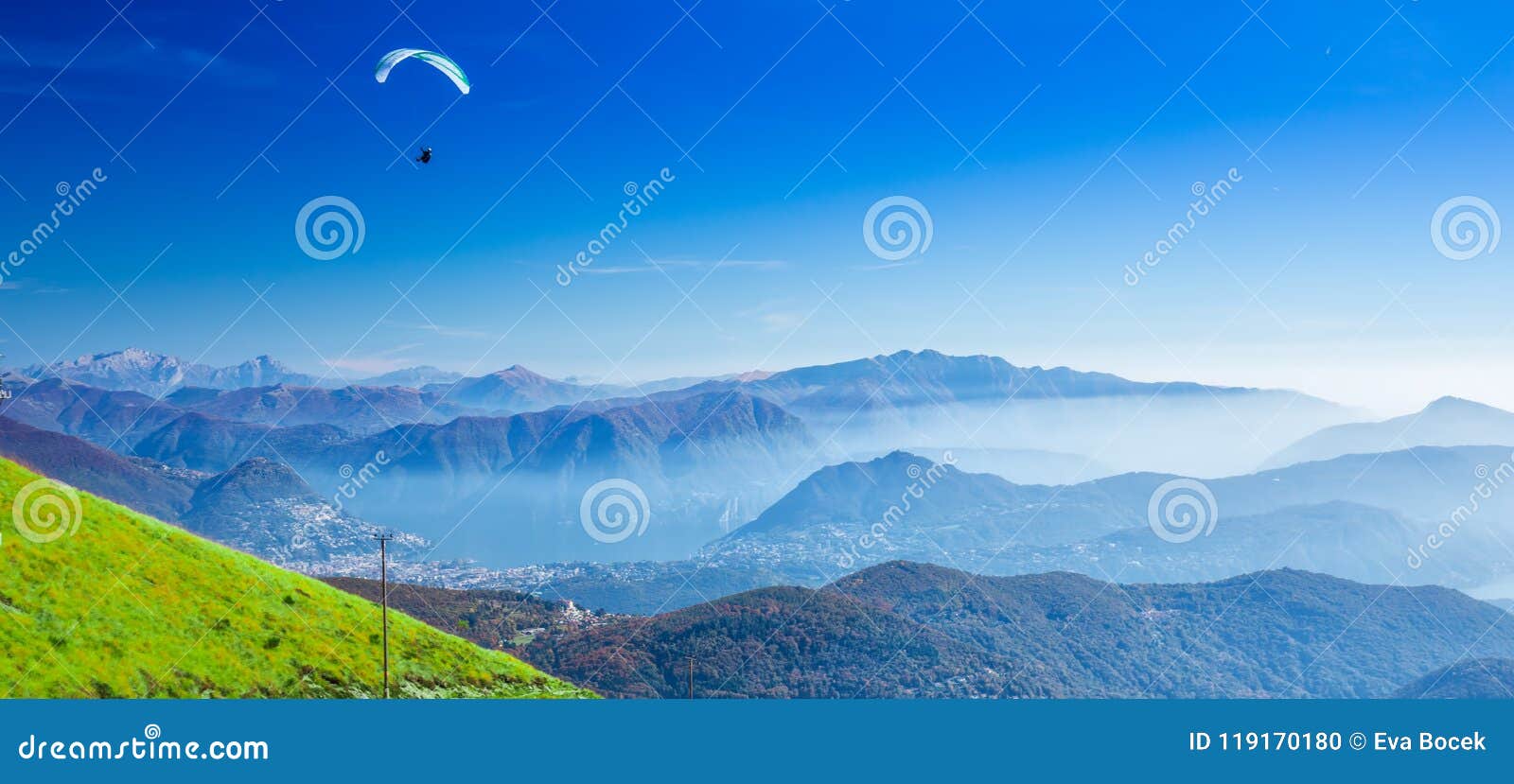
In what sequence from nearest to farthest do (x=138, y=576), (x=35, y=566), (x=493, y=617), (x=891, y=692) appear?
(x=35, y=566) < (x=138, y=576) < (x=493, y=617) < (x=891, y=692)

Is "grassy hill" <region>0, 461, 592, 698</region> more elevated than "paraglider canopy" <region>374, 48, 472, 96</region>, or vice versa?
"paraglider canopy" <region>374, 48, 472, 96</region>

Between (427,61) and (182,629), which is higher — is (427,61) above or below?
above

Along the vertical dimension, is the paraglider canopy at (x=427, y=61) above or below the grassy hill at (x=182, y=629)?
above

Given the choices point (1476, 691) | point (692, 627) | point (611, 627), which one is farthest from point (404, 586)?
point (1476, 691)

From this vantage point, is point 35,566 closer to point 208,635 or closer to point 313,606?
point 208,635
